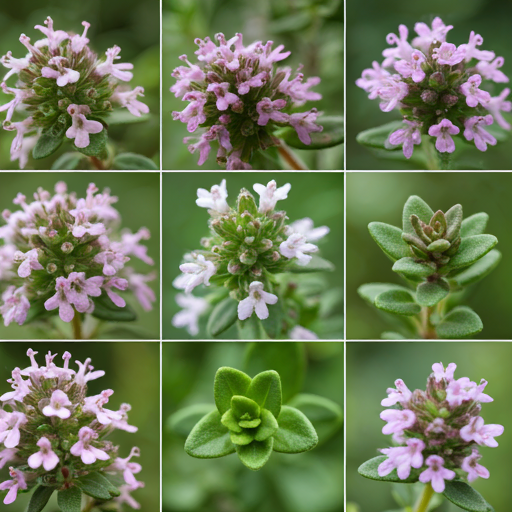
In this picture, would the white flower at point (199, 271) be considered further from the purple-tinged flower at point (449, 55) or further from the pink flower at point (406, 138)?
the purple-tinged flower at point (449, 55)

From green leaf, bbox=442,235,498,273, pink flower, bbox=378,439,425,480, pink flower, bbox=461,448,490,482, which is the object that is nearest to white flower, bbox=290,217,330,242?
green leaf, bbox=442,235,498,273

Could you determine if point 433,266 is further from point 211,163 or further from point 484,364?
point 211,163

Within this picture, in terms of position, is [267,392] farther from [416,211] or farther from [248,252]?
[416,211]

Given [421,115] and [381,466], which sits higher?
[421,115]

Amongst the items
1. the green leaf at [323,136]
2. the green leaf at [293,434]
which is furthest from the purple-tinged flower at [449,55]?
the green leaf at [293,434]

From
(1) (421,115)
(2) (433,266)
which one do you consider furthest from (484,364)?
(1) (421,115)
